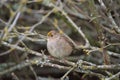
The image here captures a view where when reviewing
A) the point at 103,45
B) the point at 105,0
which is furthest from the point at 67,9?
the point at 103,45

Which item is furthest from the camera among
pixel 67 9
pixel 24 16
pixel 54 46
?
pixel 24 16

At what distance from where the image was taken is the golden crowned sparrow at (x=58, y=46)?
15.3ft

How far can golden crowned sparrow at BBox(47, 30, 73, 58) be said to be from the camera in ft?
15.3

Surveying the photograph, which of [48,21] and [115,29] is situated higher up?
[115,29]

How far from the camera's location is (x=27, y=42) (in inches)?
258

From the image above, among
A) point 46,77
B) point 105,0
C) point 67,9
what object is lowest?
point 46,77

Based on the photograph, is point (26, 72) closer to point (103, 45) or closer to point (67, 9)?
point (67, 9)

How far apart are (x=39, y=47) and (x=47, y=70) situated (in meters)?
0.43

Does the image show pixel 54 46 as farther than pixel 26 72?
No

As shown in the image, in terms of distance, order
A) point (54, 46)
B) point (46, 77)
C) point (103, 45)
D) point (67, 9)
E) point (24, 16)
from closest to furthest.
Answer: point (103, 45), point (54, 46), point (67, 9), point (46, 77), point (24, 16)

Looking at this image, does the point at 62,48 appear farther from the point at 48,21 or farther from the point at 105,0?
the point at 48,21

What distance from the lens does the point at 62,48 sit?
473 cm

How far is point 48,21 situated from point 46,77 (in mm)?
972

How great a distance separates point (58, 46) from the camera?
4.75 m
